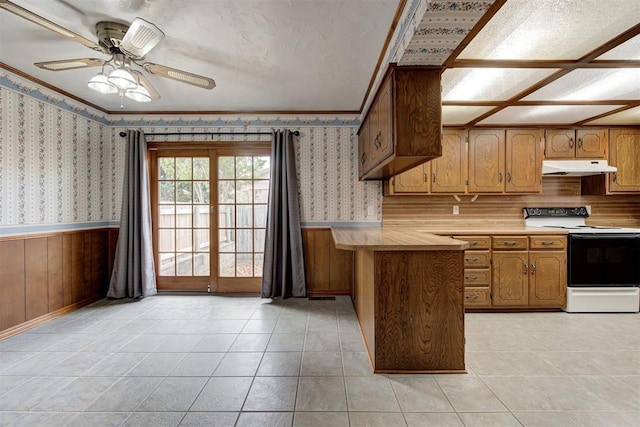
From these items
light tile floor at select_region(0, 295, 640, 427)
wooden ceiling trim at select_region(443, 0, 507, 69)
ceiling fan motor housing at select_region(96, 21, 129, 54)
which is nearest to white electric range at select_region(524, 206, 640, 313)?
light tile floor at select_region(0, 295, 640, 427)

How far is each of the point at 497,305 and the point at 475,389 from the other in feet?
5.67

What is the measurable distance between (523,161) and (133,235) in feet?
16.1

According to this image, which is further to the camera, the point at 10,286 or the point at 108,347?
the point at 10,286

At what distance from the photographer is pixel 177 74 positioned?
2.23 m

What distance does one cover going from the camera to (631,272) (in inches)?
A: 128

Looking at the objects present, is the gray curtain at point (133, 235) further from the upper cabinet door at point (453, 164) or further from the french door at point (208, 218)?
the upper cabinet door at point (453, 164)

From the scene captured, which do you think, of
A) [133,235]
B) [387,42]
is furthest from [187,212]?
[387,42]

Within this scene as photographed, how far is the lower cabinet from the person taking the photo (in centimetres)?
331

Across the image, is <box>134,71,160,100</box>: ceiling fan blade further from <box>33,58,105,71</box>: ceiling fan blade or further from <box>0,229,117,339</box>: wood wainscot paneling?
<box>0,229,117,339</box>: wood wainscot paneling

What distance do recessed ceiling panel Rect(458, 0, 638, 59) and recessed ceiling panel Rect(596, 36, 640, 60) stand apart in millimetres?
158

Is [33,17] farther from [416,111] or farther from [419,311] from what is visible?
[419,311]

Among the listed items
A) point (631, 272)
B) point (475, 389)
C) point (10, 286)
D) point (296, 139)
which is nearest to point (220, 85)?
point (296, 139)

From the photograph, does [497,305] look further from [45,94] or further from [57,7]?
[45,94]

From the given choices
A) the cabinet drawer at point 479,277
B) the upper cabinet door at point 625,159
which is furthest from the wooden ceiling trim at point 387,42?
the upper cabinet door at point 625,159
